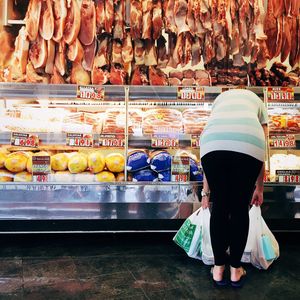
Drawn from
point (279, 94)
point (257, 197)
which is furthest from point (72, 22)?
point (257, 197)

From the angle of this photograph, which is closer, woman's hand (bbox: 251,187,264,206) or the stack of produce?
woman's hand (bbox: 251,187,264,206)

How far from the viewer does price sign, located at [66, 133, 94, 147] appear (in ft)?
11.5

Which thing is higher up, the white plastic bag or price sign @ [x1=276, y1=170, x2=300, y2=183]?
price sign @ [x1=276, y1=170, x2=300, y2=183]

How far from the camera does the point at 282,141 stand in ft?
11.8

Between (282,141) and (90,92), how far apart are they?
6.31 feet

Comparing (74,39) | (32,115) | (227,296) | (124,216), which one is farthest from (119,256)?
(74,39)

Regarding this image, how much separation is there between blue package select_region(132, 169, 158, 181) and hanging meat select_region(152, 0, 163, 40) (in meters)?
1.50

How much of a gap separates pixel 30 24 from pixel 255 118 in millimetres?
2572

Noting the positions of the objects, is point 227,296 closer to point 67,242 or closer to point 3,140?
point 67,242

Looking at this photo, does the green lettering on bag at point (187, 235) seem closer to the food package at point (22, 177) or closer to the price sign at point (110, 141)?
the price sign at point (110, 141)

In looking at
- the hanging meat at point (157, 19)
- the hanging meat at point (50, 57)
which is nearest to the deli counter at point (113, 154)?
the hanging meat at point (50, 57)

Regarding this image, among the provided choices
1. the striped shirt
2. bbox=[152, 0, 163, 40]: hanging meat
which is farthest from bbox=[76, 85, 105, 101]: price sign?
the striped shirt

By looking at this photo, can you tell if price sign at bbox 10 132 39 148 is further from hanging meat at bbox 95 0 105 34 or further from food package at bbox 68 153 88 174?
hanging meat at bbox 95 0 105 34

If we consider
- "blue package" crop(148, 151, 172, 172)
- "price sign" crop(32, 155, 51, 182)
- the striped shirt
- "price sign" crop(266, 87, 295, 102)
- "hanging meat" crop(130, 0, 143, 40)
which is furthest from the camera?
"hanging meat" crop(130, 0, 143, 40)
